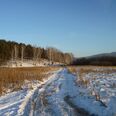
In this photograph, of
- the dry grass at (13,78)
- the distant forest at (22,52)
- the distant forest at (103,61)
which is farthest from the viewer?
the distant forest at (22,52)

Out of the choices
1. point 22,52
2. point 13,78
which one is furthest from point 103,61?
point 13,78

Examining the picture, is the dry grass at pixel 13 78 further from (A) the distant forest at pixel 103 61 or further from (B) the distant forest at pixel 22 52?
(A) the distant forest at pixel 103 61

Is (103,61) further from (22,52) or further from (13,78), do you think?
(13,78)

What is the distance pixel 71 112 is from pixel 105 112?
1267mm

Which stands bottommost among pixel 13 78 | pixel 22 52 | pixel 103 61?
pixel 13 78

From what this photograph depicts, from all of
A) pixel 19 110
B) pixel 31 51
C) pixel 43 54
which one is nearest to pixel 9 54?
pixel 31 51

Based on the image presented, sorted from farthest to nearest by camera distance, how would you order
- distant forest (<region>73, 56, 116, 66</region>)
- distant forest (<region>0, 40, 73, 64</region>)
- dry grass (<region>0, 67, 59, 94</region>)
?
distant forest (<region>0, 40, 73, 64</region>), distant forest (<region>73, 56, 116, 66</region>), dry grass (<region>0, 67, 59, 94</region>)

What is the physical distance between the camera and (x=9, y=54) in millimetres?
102375

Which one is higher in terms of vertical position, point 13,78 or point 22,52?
point 22,52

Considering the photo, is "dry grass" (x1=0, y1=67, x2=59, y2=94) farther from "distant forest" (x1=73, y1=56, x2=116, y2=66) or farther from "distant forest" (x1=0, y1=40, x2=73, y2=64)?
"distant forest" (x1=73, y1=56, x2=116, y2=66)

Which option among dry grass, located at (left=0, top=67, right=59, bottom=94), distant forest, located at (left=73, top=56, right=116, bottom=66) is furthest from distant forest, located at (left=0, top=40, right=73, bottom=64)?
dry grass, located at (left=0, top=67, right=59, bottom=94)

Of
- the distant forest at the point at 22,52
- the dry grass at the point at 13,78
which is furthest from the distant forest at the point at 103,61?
the dry grass at the point at 13,78

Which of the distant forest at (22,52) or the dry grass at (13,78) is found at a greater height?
the distant forest at (22,52)

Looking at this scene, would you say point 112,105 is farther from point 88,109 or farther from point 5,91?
point 5,91
